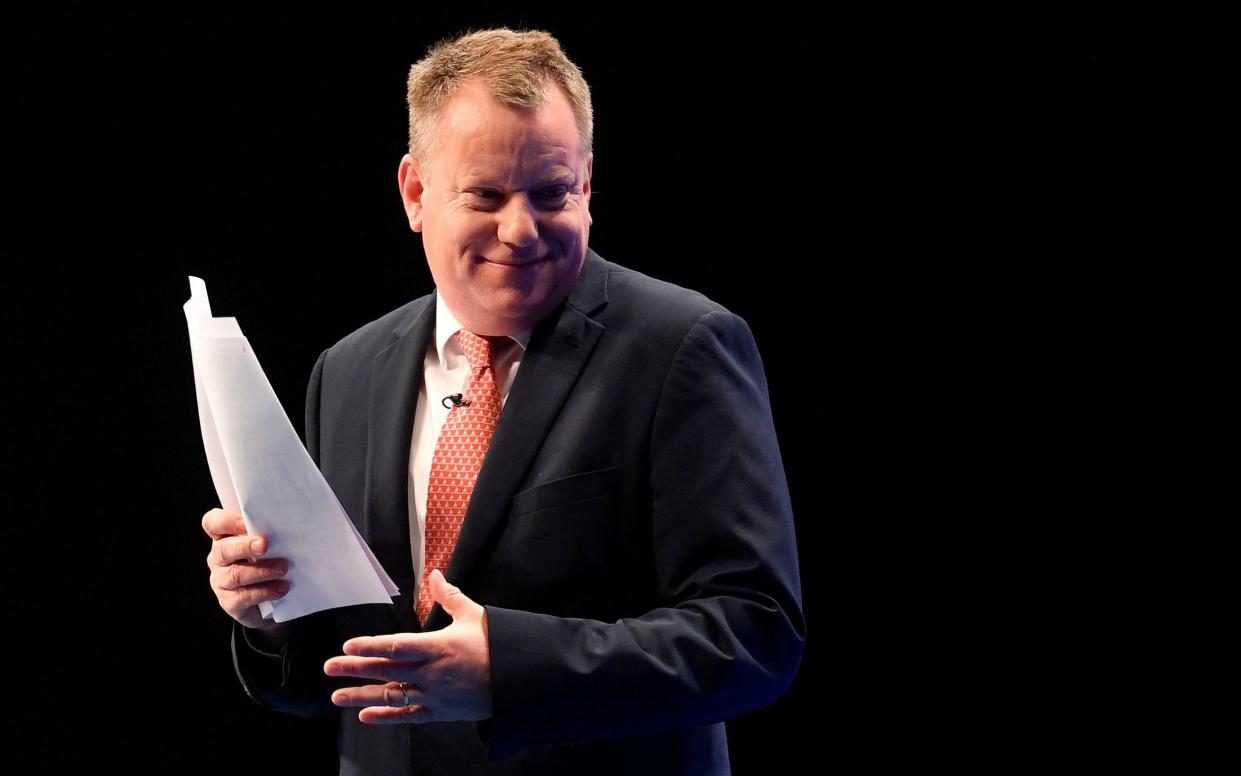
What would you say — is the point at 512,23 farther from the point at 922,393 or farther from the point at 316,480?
the point at 316,480

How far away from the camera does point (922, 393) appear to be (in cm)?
274

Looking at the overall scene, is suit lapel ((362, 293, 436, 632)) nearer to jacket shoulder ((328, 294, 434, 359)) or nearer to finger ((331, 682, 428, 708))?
jacket shoulder ((328, 294, 434, 359))

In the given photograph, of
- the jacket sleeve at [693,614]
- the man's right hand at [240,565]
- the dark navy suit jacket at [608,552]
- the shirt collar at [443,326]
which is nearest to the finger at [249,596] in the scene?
the man's right hand at [240,565]

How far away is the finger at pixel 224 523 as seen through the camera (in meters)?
1.47

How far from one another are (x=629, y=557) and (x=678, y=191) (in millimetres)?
1337

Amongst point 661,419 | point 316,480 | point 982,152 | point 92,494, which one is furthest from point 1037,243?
point 92,494

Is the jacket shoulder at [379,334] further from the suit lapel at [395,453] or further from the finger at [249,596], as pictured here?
the finger at [249,596]

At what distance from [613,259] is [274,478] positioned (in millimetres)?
1433

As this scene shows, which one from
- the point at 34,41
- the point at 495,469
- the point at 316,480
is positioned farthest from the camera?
the point at 34,41

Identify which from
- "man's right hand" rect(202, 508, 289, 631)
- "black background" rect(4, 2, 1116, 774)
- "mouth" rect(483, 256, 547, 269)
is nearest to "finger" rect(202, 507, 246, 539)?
"man's right hand" rect(202, 508, 289, 631)

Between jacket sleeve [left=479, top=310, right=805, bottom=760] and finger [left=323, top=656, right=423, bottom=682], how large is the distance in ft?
0.31

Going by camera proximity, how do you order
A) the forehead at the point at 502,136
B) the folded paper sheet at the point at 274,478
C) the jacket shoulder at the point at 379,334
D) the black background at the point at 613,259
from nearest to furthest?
the folded paper sheet at the point at 274,478 → the forehead at the point at 502,136 → the jacket shoulder at the point at 379,334 → the black background at the point at 613,259

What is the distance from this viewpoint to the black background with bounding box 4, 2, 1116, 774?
8.64ft

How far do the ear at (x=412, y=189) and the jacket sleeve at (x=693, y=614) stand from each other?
412 millimetres
